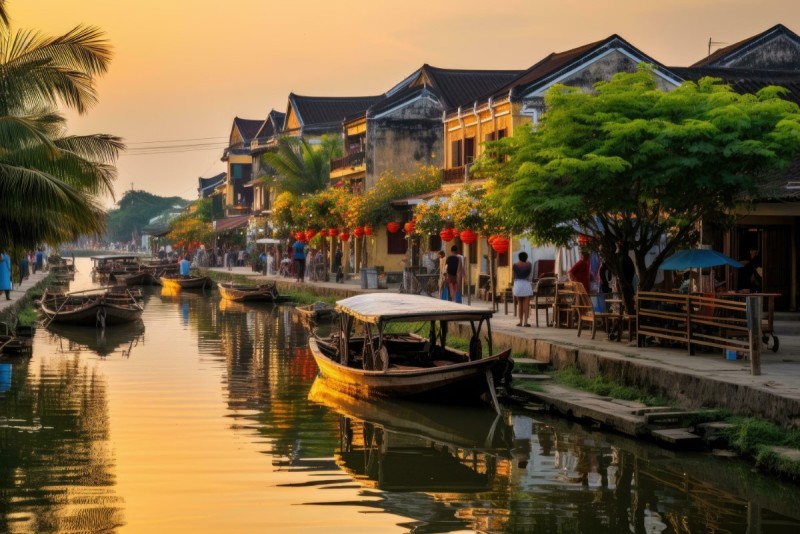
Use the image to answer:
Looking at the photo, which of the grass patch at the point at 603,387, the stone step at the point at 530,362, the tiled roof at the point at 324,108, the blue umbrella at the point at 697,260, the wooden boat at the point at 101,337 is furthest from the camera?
the tiled roof at the point at 324,108

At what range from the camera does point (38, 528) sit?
11109 mm

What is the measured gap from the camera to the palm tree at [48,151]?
19.9 m

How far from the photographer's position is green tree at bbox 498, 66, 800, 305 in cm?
1997

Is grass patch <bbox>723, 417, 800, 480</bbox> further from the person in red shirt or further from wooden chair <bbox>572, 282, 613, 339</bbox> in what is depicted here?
the person in red shirt

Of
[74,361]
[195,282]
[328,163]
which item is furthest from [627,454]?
[328,163]

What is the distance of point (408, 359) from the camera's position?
21.2 metres

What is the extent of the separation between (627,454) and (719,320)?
468 cm

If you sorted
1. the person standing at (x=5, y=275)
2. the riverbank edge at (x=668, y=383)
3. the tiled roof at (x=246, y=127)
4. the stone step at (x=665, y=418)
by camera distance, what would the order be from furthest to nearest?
1. the tiled roof at (x=246, y=127)
2. the person standing at (x=5, y=275)
3. the stone step at (x=665, y=418)
4. the riverbank edge at (x=668, y=383)

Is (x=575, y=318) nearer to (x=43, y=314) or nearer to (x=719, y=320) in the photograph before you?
(x=719, y=320)

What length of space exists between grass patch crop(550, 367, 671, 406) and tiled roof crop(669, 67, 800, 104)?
10044mm

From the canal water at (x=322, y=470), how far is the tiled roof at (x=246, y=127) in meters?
83.3

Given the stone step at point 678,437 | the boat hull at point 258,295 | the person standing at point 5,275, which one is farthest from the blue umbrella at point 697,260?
the boat hull at point 258,295

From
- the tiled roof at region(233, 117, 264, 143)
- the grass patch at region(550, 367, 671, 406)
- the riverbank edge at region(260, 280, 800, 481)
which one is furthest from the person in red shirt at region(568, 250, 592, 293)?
the tiled roof at region(233, 117, 264, 143)

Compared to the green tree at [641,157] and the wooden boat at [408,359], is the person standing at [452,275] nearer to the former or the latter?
the wooden boat at [408,359]
